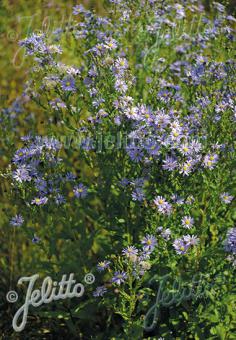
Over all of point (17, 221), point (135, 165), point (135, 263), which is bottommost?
point (17, 221)

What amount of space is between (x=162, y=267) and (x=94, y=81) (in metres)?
1.43

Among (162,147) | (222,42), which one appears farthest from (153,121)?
(222,42)

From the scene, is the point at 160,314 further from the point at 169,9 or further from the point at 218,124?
the point at 169,9

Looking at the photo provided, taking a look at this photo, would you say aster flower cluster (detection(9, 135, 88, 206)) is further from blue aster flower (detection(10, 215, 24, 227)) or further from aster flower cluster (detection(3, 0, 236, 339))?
blue aster flower (detection(10, 215, 24, 227))

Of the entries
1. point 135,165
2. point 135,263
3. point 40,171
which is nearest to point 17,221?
point 40,171

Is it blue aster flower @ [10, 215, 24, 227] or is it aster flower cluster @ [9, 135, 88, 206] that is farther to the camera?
blue aster flower @ [10, 215, 24, 227]

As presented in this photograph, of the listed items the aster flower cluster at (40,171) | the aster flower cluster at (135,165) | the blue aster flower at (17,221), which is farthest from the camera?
the blue aster flower at (17,221)

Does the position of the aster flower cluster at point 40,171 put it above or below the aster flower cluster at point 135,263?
above

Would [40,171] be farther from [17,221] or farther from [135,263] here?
[135,263]

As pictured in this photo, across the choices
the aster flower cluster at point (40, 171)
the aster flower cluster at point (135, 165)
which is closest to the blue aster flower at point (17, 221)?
the aster flower cluster at point (135, 165)

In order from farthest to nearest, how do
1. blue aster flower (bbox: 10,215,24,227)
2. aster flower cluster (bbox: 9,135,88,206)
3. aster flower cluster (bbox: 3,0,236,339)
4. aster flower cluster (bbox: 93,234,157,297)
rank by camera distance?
blue aster flower (bbox: 10,215,24,227) → aster flower cluster (bbox: 9,135,88,206) → aster flower cluster (bbox: 3,0,236,339) → aster flower cluster (bbox: 93,234,157,297)

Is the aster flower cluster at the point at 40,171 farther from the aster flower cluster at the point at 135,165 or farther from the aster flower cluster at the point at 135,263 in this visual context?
the aster flower cluster at the point at 135,263

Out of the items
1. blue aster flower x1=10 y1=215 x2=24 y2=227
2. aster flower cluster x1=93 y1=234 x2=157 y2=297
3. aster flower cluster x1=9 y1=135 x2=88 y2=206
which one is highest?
aster flower cluster x1=9 y1=135 x2=88 y2=206

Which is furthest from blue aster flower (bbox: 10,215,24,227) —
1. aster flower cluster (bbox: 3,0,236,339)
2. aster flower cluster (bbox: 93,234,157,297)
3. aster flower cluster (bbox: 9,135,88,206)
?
aster flower cluster (bbox: 93,234,157,297)
